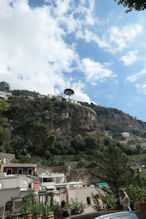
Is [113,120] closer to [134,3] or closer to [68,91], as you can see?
[68,91]

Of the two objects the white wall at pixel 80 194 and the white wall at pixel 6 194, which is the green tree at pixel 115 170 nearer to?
the white wall at pixel 80 194

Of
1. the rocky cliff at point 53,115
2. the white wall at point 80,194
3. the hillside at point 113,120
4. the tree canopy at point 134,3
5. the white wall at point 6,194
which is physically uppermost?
the hillside at point 113,120

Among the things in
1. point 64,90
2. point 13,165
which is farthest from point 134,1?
point 64,90

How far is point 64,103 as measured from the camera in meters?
53.2

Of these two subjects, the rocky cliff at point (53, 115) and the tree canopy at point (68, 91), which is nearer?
the rocky cliff at point (53, 115)

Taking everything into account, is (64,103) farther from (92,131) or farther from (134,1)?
(134,1)

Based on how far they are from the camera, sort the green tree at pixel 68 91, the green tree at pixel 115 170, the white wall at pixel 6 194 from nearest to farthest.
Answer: the white wall at pixel 6 194
the green tree at pixel 115 170
the green tree at pixel 68 91

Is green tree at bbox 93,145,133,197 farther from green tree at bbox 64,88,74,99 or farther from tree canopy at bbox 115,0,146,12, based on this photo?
green tree at bbox 64,88,74,99

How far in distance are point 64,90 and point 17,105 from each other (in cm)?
2507

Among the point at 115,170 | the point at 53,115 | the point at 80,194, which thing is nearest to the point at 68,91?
the point at 53,115

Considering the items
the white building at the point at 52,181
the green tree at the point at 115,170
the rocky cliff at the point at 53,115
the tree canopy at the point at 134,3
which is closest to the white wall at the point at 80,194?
the white building at the point at 52,181

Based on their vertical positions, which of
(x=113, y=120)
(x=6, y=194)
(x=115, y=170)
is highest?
(x=113, y=120)

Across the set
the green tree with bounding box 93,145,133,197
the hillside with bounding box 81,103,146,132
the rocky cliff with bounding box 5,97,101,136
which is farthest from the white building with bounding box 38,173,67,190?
the hillside with bounding box 81,103,146,132

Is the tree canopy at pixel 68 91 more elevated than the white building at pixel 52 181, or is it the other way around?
the tree canopy at pixel 68 91
